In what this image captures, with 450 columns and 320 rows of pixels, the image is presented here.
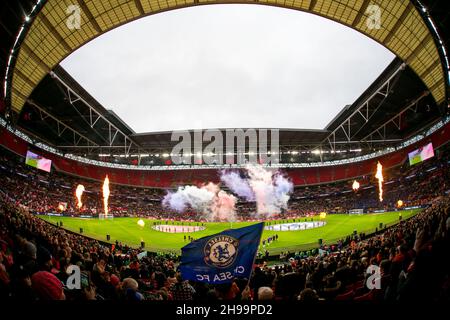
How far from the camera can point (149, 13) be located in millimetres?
20734

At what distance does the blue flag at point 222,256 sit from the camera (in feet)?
21.0

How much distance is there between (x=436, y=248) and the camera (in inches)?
142

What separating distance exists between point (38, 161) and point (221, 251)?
50558 millimetres

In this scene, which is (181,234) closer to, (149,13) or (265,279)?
(149,13)

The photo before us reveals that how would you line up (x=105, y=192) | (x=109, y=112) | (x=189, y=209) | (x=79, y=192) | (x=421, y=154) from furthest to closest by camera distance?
(x=189, y=209)
(x=105, y=192)
(x=79, y=192)
(x=421, y=154)
(x=109, y=112)

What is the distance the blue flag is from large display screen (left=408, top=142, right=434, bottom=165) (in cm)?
4542

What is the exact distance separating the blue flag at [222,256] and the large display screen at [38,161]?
4857 centimetres

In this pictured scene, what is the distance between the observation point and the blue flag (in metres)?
6.41

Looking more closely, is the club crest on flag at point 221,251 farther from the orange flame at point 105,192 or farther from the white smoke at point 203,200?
the orange flame at point 105,192

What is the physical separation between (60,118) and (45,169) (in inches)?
588

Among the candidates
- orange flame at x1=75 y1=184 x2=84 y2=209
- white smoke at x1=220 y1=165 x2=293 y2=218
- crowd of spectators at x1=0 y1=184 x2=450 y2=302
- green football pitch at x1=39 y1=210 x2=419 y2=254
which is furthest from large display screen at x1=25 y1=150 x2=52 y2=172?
crowd of spectators at x1=0 y1=184 x2=450 y2=302

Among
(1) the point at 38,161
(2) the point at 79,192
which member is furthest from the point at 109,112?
(2) the point at 79,192
